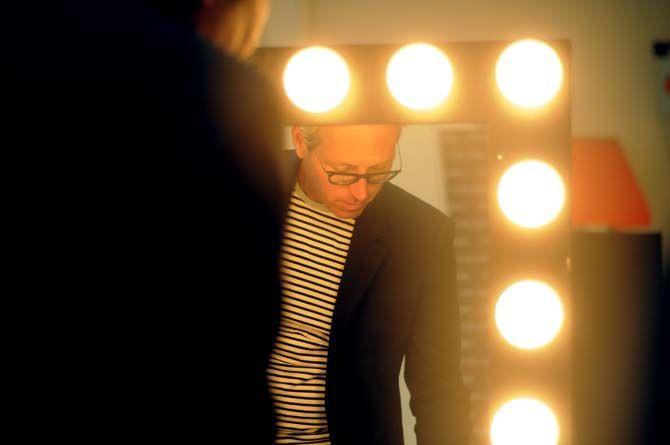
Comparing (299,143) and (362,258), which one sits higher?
(299,143)

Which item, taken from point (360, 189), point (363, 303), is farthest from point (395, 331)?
point (360, 189)

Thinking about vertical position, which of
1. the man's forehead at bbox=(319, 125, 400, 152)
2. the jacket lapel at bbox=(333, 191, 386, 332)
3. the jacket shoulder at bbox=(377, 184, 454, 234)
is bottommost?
the jacket lapel at bbox=(333, 191, 386, 332)

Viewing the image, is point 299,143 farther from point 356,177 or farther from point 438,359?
point 438,359

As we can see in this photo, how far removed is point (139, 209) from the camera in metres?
0.33

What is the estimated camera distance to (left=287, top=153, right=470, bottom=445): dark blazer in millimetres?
595

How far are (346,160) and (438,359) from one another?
209mm

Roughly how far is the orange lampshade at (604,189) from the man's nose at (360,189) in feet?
4.97

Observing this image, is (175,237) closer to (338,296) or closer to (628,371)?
(338,296)

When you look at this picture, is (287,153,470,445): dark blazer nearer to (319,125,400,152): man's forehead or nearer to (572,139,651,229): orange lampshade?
(319,125,400,152): man's forehead

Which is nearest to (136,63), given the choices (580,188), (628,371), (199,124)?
(199,124)

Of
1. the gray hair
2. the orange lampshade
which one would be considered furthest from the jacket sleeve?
the orange lampshade

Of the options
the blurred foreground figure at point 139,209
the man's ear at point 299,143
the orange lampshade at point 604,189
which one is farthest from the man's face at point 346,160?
the orange lampshade at point 604,189

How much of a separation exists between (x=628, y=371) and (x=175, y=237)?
1.62m

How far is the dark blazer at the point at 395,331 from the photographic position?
60cm
